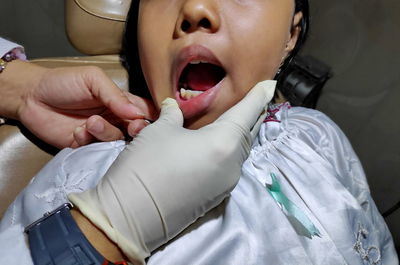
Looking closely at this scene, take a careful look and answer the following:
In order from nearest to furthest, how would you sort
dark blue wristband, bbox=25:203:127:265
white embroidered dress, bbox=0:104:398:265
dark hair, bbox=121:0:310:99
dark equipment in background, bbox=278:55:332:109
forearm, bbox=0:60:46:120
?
1. dark blue wristband, bbox=25:203:127:265
2. white embroidered dress, bbox=0:104:398:265
3. forearm, bbox=0:60:46:120
4. dark hair, bbox=121:0:310:99
5. dark equipment in background, bbox=278:55:332:109

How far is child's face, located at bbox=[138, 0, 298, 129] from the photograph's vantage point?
71 cm

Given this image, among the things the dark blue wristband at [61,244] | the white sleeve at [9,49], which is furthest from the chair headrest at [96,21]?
the dark blue wristband at [61,244]

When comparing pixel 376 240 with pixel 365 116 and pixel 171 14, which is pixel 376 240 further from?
pixel 171 14

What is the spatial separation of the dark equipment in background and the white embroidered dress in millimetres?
350

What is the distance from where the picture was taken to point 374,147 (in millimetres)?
1316

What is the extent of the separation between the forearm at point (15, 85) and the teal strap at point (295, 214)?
0.57m

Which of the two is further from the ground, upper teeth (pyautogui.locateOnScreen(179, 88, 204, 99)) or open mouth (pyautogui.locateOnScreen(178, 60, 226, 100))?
open mouth (pyautogui.locateOnScreen(178, 60, 226, 100))

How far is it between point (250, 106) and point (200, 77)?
0.13 metres

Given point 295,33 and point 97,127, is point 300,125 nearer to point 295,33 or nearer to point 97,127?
point 295,33

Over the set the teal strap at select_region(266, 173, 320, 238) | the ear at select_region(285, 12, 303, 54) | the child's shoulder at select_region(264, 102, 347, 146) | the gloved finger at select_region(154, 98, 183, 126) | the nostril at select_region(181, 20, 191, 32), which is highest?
the nostril at select_region(181, 20, 191, 32)

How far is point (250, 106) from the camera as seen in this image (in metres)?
0.71

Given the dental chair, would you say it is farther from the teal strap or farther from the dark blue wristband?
the teal strap

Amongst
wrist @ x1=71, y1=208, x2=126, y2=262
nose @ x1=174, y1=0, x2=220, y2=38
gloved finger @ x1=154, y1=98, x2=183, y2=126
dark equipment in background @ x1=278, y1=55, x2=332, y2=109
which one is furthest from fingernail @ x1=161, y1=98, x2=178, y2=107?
dark equipment in background @ x1=278, y1=55, x2=332, y2=109

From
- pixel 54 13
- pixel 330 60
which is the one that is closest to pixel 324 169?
pixel 330 60
